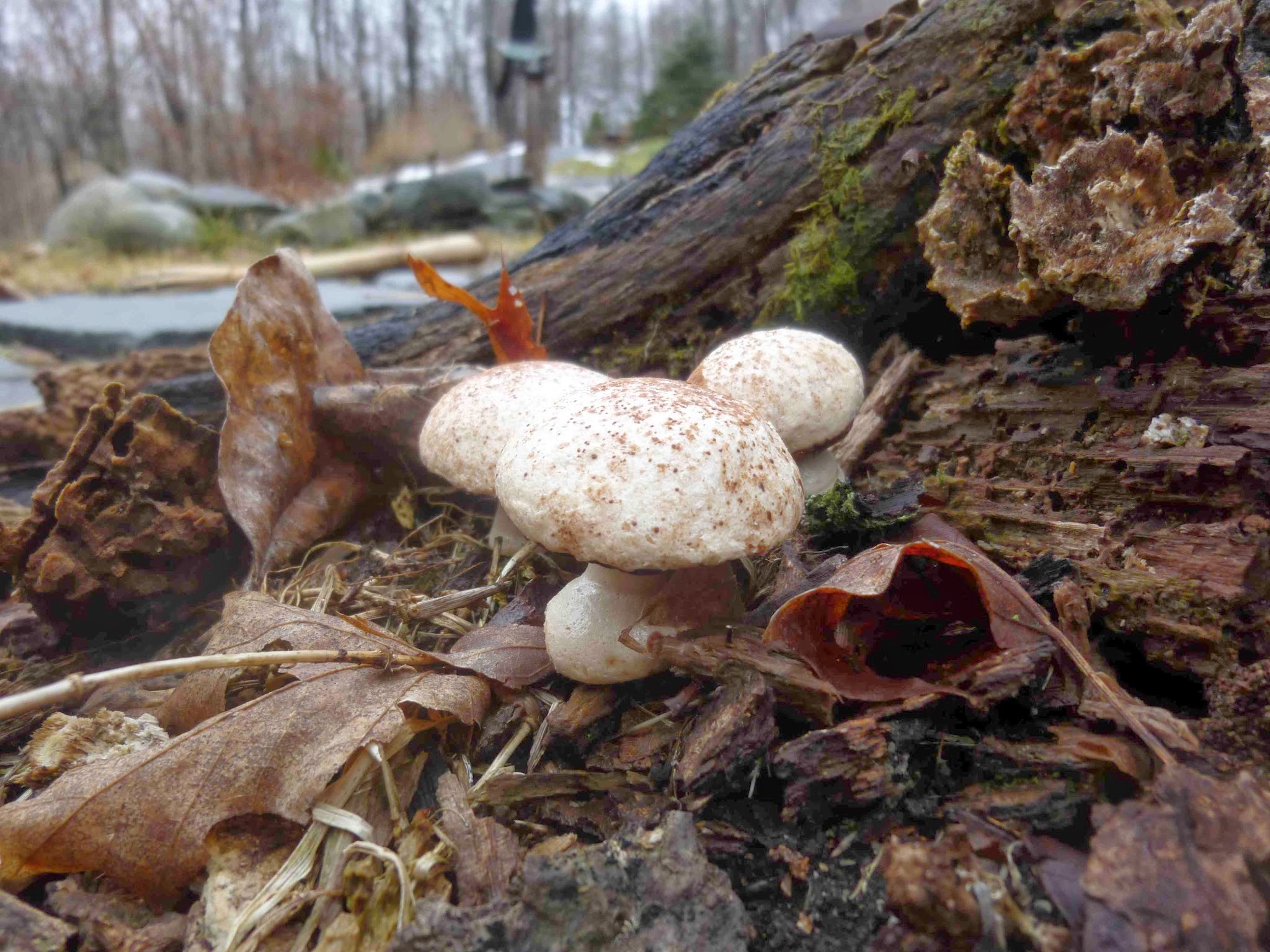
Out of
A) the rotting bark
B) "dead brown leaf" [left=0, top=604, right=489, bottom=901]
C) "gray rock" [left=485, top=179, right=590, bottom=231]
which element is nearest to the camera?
"dead brown leaf" [left=0, top=604, right=489, bottom=901]

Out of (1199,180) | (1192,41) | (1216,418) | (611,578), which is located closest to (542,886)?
(611,578)

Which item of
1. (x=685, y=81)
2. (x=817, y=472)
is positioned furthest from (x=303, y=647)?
(x=685, y=81)

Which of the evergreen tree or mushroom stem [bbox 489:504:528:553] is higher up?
the evergreen tree

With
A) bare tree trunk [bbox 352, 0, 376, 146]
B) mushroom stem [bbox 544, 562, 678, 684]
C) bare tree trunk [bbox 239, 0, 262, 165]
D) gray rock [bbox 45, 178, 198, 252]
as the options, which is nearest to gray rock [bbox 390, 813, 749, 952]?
mushroom stem [bbox 544, 562, 678, 684]

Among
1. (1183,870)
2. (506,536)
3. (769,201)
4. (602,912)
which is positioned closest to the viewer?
(1183,870)

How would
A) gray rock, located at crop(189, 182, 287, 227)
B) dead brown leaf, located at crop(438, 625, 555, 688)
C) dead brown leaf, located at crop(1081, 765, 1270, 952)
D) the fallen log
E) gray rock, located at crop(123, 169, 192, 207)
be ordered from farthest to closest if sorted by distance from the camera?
1. gray rock, located at crop(123, 169, 192, 207)
2. gray rock, located at crop(189, 182, 287, 227)
3. the fallen log
4. dead brown leaf, located at crop(438, 625, 555, 688)
5. dead brown leaf, located at crop(1081, 765, 1270, 952)

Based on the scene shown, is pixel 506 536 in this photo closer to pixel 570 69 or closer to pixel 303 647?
pixel 303 647

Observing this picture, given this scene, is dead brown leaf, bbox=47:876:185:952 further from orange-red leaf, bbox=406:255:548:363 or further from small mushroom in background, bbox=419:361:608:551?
orange-red leaf, bbox=406:255:548:363
